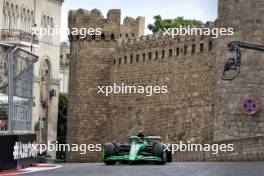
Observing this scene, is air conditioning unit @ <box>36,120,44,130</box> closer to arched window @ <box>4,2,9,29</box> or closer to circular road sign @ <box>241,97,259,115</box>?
arched window @ <box>4,2,9,29</box>

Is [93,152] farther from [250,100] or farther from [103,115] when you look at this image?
[250,100]

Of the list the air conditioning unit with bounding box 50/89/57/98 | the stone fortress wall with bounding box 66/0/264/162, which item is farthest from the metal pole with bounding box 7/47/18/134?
the air conditioning unit with bounding box 50/89/57/98

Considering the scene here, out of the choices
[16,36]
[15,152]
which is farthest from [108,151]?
[16,36]

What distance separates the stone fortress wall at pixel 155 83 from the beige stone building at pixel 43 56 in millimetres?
8655

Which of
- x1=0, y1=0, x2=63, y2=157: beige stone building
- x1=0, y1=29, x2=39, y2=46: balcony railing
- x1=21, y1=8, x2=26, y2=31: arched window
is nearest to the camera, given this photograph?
x1=0, y1=29, x2=39, y2=46: balcony railing

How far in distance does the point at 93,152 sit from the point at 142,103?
430 cm

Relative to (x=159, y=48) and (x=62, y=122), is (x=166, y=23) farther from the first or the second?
(x=159, y=48)

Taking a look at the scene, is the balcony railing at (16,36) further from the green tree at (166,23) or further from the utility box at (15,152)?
the utility box at (15,152)

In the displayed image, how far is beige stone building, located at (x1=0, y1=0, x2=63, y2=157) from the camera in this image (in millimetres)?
66688

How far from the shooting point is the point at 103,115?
54.6 metres

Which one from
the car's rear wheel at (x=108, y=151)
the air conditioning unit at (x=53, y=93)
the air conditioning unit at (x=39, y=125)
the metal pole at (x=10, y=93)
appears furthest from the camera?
the air conditioning unit at (x=53, y=93)

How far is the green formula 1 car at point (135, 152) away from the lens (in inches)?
1283

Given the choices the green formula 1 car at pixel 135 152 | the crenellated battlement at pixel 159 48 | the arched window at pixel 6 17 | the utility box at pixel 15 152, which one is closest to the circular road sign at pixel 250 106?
the crenellated battlement at pixel 159 48

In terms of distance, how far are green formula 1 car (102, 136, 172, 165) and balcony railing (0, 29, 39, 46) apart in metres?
30.7
